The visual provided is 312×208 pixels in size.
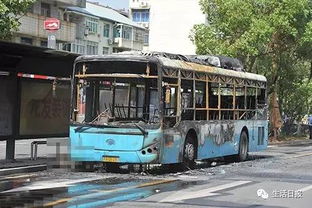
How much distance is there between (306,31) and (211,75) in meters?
14.6

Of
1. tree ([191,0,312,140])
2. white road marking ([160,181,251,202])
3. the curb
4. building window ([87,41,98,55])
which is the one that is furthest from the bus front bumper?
building window ([87,41,98,55])

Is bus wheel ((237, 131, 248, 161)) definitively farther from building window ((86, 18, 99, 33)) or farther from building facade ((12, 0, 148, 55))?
building window ((86, 18, 99, 33))

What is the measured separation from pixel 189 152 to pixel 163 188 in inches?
133

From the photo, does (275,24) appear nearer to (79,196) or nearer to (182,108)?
(182,108)

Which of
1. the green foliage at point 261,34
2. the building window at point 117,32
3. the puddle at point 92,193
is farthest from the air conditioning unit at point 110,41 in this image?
the puddle at point 92,193

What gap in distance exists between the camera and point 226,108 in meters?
17.4

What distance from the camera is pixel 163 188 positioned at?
38.8ft

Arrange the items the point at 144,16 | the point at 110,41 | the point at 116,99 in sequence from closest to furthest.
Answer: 1. the point at 116,99
2. the point at 110,41
3. the point at 144,16

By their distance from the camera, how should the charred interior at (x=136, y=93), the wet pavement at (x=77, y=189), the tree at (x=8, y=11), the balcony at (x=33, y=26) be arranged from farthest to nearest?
the balcony at (x=33, y=26)
the tree at (x=8, y=11)
the charred interior at (x=136, y=93)
the wet pavement at (x=77, y=189)

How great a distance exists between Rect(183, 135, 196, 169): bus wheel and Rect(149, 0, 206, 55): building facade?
161 feet

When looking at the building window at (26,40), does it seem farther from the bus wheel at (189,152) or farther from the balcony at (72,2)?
the bus wheel at (189,152)

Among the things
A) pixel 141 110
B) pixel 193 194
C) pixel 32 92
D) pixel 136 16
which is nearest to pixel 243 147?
pixel 141 110

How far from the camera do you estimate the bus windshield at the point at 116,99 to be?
1405 centimetres

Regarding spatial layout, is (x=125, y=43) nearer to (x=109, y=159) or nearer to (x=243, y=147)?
(x=243, y=147)
